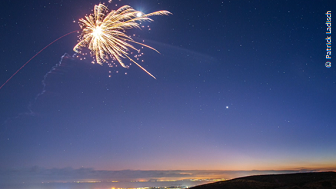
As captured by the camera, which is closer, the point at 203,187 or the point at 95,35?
the point at 95,35

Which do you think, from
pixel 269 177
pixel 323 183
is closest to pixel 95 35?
pixel 323 183

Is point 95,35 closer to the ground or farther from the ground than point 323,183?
farther from the ground

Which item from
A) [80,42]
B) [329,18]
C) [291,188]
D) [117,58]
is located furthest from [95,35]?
[291,188]

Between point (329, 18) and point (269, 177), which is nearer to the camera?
point (329, 18)

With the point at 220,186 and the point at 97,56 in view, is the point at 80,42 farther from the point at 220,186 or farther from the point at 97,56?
the point at 220,186

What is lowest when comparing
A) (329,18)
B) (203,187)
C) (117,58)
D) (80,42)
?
(203,187)

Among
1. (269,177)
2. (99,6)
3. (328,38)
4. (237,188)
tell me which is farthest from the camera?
(269,177)

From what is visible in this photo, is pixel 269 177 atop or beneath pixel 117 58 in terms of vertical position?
beneath

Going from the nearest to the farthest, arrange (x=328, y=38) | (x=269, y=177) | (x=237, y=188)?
(x=328, y=38) → (x=237, y=188) → (x=269, y=177)

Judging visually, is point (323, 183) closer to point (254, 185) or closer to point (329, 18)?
point (254, 185)
